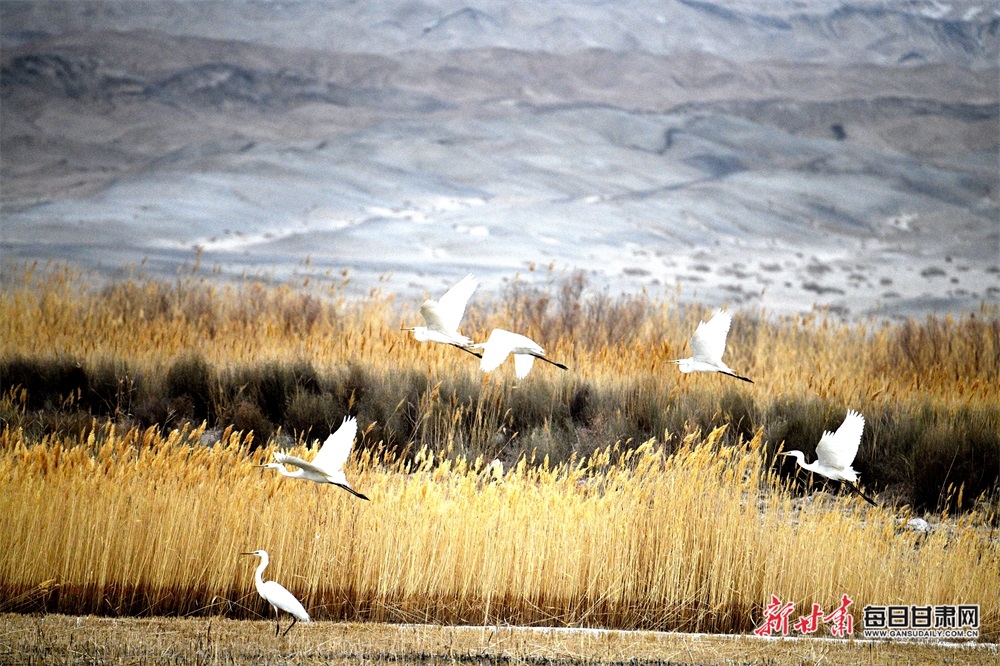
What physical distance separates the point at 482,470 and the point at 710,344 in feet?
7.61

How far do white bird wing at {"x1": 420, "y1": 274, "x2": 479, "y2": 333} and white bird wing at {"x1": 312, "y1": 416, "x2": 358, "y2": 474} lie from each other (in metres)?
0.53

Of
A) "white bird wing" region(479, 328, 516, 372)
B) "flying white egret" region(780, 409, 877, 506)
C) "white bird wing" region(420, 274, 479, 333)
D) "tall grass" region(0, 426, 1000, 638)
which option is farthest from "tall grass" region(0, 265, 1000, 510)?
"white bird wing" region(479, 328, 516, 372)

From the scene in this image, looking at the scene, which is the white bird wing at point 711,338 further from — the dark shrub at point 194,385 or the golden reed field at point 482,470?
the dark shrub at point 194,385

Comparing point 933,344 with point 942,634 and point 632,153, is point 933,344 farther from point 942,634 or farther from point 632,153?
point 632,153

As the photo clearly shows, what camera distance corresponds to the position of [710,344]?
4668 mm

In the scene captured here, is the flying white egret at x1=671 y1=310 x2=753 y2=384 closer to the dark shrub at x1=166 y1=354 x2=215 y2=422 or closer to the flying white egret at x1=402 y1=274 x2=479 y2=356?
the flying white egret at x1=402 y1=274 x2=479 y2=356

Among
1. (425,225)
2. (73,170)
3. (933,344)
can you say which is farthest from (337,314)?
(73,170)

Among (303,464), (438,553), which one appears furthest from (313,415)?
(303,464)

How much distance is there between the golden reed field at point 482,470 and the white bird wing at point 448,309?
0.91 meters

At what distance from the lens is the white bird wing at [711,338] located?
4.64 meters

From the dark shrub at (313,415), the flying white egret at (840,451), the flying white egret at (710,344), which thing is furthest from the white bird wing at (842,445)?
the dark shrub at (313,415)

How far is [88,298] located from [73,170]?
12676 mm

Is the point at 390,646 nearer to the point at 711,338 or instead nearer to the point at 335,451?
the point at 335,451

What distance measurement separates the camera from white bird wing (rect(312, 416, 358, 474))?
14.1ft
